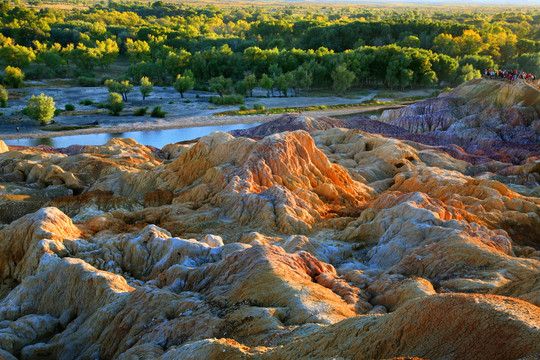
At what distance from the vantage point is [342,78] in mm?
96875

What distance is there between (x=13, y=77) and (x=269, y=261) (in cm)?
8830

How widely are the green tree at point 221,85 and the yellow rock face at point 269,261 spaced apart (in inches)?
2154

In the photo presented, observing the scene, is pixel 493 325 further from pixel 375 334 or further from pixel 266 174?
pixel 266 174

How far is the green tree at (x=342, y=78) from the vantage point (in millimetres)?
96812

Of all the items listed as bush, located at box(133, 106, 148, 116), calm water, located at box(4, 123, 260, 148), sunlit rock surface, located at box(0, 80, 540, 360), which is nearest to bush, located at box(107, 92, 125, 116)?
bush, located at box(133, 106, 148, 116)

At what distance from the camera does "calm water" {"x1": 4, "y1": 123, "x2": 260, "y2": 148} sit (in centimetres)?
6656

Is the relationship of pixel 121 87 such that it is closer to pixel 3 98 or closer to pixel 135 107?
pixel 135 107

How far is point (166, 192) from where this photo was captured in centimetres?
3366

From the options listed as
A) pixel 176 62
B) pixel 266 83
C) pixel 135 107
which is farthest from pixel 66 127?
pixel 176 62

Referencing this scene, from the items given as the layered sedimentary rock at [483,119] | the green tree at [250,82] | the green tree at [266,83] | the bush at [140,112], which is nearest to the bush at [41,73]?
the bush at [140,112]

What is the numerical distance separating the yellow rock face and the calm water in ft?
85.9

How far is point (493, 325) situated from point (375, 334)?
91.8 inches

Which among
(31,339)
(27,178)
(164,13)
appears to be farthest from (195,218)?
(164,13)

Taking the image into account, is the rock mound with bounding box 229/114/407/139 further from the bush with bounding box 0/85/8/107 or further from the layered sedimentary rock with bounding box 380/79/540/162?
the bush with bounding box 0/85/8/107
